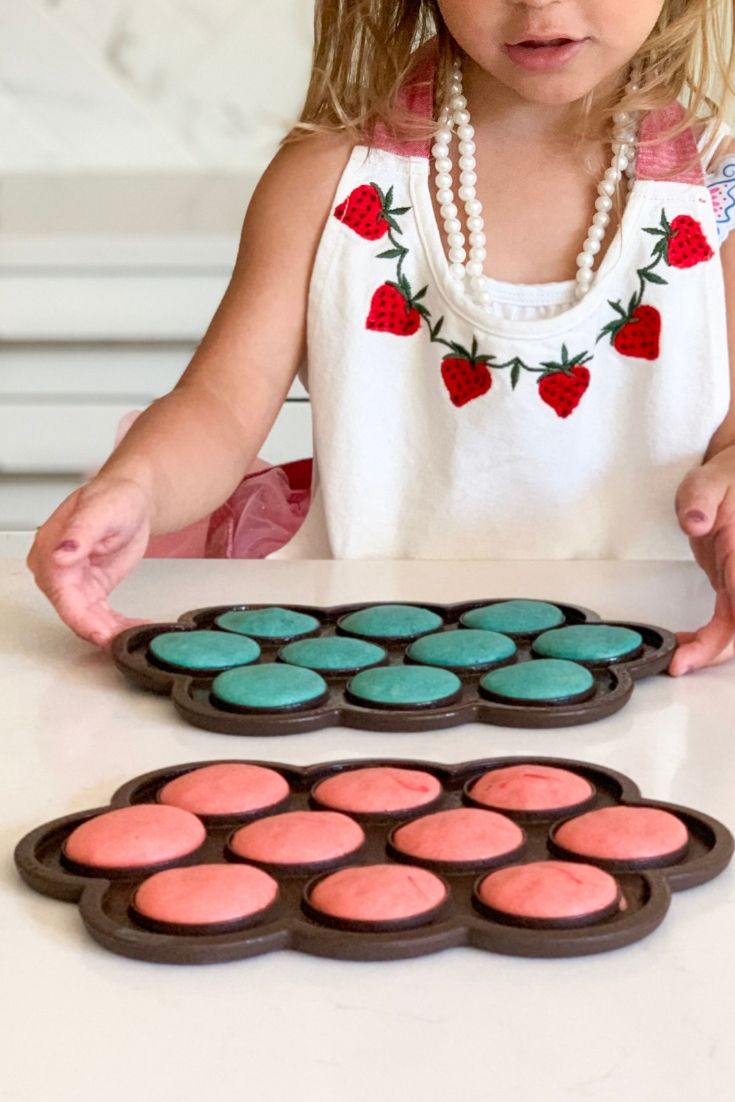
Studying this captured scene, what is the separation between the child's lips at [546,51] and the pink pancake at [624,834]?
0.59 metres

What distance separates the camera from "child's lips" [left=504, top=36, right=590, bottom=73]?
3.02 feet

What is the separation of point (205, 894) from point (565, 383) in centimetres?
76

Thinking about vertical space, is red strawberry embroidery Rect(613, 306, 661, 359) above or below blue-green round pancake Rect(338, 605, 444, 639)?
above

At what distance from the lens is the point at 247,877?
0.42 metres

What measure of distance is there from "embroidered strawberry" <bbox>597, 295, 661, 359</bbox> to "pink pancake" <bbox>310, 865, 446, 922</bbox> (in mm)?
750

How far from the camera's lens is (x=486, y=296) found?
3.61 feet

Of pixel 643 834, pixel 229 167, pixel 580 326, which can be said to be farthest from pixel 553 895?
pixel 229 167

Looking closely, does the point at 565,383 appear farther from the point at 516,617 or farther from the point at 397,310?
the point at 516,617

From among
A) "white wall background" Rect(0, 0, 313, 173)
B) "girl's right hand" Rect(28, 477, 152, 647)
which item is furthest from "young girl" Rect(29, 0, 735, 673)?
"white wall background" Rect(0, 0, 313, 173)

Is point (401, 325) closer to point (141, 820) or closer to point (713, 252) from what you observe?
point (713, 252)

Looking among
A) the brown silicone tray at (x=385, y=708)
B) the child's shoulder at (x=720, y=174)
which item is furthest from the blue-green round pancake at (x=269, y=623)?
the child's shoulder at (x=720, y=174)

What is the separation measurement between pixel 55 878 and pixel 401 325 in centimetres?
77

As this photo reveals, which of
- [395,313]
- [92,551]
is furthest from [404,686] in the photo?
[395,313]

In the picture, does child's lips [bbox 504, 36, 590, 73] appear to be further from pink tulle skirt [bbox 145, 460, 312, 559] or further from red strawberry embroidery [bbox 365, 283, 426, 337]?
pink tulle skirt [bbox 145, 460, 312, 559]
